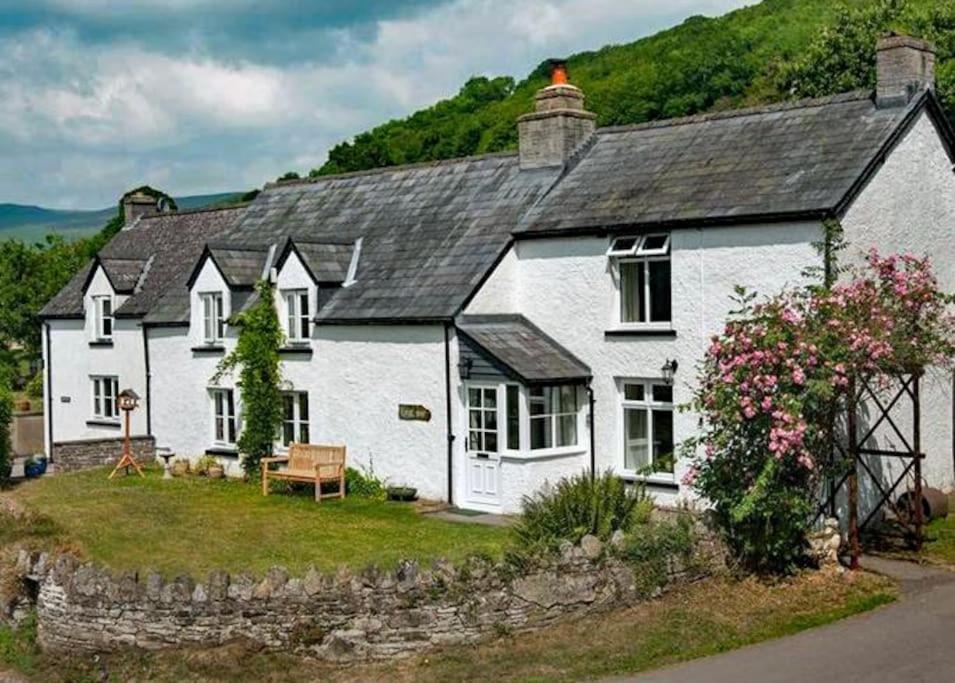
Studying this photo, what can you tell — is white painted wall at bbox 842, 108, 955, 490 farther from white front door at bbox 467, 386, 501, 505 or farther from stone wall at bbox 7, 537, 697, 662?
stone wall at bbox 7, 537, 697, 662

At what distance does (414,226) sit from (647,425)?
8070mm

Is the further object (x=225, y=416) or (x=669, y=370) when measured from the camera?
(x=225, y=416)

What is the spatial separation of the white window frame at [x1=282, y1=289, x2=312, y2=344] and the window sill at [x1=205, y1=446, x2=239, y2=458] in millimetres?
3544

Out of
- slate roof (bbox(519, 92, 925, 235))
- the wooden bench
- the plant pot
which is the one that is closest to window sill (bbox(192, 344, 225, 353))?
the wooden bench

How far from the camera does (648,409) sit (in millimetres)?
22000

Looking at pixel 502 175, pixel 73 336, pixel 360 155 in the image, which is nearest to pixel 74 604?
pixel 502 175

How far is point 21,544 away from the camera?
63.5 feet

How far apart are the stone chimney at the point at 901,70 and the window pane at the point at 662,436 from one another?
688cm

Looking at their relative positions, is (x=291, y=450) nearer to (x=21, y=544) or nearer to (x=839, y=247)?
(x=21, y=544)

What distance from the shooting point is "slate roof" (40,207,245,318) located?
33.5 m

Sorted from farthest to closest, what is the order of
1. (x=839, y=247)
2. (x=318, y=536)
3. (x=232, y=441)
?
(x=232, y=441), (x=318, y=536), (x=839, y=247)

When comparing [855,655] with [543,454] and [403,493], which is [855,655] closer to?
[543,454]

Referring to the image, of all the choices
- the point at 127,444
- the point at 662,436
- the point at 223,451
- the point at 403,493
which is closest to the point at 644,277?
the point at 662,436

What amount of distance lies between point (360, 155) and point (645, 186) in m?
62.3
